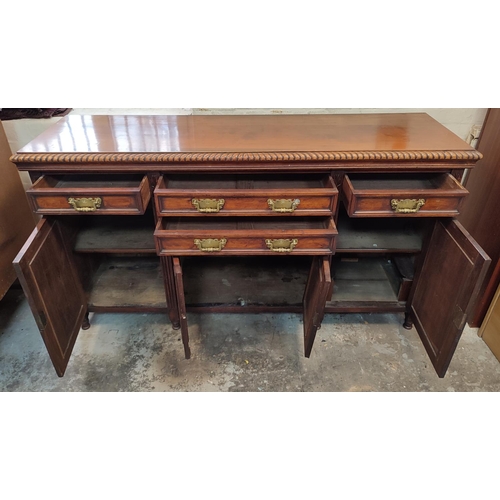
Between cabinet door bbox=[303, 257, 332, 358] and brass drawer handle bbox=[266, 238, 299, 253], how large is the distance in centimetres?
15

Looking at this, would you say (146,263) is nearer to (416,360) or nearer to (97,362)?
(97,362)

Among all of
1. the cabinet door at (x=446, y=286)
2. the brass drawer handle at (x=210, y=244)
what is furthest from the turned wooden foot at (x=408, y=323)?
the brass drawer handle at (x=210, y=244)

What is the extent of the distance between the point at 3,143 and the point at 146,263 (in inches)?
35.4

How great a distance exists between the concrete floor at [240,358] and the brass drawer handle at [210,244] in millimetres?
616

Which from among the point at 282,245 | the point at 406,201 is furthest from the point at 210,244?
the point at 406,201

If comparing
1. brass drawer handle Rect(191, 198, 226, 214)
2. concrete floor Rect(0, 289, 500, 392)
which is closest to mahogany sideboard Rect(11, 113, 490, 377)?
brass drawer handle Rect(191, 198, 226, 214)

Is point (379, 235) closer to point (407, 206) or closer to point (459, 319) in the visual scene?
point (407, 206)

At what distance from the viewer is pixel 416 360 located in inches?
66.4

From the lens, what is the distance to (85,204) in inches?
51.4

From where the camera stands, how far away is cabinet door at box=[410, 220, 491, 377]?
1223 mm

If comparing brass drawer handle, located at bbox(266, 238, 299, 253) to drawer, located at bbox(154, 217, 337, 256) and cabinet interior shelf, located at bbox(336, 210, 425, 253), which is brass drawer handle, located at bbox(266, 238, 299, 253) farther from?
cabinet interior shelf, located at bbox(336, 210, 425, 253)

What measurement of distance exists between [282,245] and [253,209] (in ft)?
0.56

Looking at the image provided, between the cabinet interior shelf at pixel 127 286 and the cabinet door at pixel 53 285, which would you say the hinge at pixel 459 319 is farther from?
the cabinet door at pixel 53 285

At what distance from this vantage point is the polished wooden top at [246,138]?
128 centimetres
